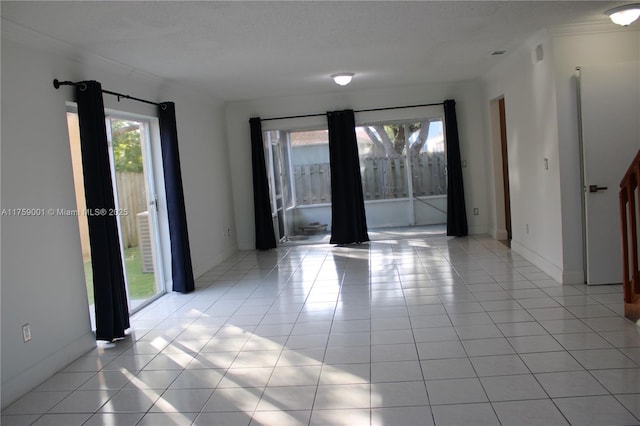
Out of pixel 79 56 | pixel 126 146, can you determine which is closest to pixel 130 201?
pixel 126 146

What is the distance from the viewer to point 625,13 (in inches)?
163

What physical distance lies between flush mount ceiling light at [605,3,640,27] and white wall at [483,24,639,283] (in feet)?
1.62

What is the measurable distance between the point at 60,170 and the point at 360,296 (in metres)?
2.78

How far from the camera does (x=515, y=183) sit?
652cm

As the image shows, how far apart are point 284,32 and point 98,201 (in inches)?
76.2

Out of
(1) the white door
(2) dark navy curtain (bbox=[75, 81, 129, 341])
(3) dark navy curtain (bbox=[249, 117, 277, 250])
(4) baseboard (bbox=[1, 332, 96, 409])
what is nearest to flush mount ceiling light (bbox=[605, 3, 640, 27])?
(1) the white door

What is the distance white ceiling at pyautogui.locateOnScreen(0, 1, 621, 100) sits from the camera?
3461 millimetres

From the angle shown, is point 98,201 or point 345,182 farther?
point 345,182

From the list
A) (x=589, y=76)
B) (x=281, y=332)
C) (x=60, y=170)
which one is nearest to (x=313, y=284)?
(x=281, y=332)

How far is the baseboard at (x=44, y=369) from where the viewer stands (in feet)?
10.6

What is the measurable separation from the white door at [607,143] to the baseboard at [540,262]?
377mm

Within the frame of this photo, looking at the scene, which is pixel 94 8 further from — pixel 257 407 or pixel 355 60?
pixel 355 60

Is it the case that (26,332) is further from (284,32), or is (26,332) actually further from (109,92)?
(284,32)

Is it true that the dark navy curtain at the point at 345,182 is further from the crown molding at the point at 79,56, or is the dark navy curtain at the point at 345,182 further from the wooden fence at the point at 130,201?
the wooden fence at the point at 130,201
